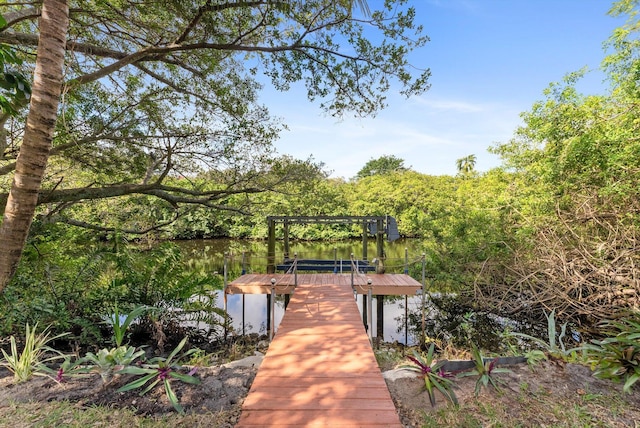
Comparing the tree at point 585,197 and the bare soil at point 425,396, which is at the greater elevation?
the tree at point 585,197

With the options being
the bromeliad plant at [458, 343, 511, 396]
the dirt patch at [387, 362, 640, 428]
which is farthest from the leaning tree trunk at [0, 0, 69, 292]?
the bromeliad plant at [458, 343, 511, 396]

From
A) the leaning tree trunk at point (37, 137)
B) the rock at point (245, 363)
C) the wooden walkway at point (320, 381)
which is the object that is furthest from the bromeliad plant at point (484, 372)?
the leaning tree trunk at point (37, 137)

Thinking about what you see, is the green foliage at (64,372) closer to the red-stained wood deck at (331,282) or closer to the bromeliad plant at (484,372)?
the red-stained wood deck at (331,282)

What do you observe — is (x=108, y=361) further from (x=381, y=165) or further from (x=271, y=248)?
(x=381, y=165)

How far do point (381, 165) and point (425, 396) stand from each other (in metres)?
54.5

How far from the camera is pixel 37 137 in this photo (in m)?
2.25

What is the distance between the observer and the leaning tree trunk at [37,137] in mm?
2240

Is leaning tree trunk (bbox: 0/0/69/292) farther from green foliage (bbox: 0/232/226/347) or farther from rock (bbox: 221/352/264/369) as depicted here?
rock (bbox: 221/352/264/369)

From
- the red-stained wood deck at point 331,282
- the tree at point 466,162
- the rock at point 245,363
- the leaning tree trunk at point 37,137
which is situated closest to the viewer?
the leaning tree trunk at point 37,137

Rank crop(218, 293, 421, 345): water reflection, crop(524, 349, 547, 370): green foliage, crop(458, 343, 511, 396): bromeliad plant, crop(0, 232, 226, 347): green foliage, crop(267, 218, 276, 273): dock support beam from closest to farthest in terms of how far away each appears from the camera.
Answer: crop(458, 343, 511, 396): bromeliad plant < crop(524, 349, 547, 370): green foliage < crop(0, 232, 226, 347): green foliage < crop(267, 218, 276, 273): dock support beam < crop(218, 293, 421, 345): water reflection

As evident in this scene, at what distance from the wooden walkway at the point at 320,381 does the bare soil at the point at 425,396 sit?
0.30 meters

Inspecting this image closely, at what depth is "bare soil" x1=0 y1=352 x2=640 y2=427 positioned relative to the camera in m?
2.83

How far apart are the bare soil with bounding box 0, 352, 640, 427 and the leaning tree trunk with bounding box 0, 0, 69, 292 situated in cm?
148

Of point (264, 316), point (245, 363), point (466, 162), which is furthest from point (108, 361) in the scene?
point (466, 162)
